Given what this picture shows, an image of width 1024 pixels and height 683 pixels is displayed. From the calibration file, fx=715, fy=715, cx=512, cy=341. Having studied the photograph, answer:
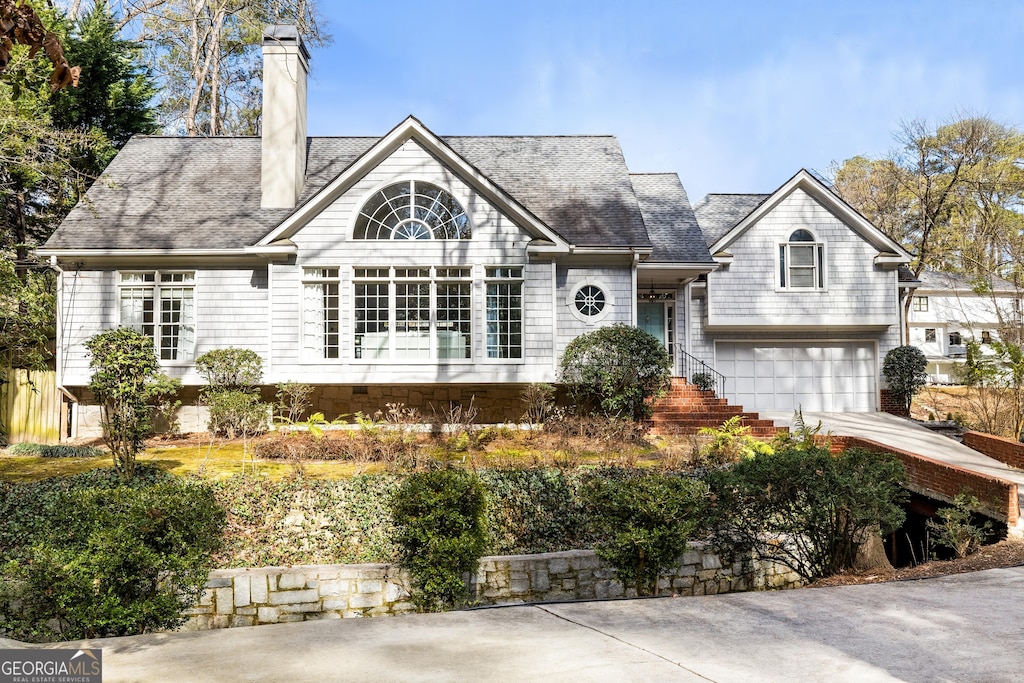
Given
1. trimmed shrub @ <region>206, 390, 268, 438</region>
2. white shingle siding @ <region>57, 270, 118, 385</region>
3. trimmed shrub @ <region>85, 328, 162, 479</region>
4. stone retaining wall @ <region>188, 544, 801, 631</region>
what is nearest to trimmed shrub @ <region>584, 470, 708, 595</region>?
stone retaining wall @ <region>188, 544, 801, 631</region>

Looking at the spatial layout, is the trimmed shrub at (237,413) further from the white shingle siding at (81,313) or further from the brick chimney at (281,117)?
the brick chimney at (281,117)

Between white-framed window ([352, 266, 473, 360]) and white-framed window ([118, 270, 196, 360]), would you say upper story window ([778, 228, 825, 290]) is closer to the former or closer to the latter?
→ white-framed window ([352, 266, 473, 360])

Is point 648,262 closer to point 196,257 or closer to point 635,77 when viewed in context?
point 635,77

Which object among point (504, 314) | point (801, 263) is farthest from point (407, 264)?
point (801, 263)

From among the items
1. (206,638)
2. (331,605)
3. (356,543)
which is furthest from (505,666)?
(356,543)

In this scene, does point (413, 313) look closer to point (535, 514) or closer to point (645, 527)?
point (535, 514)

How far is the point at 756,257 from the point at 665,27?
6.64m

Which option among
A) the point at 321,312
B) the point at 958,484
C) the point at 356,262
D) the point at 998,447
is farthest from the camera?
the point at 321,312

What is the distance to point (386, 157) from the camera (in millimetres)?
14797

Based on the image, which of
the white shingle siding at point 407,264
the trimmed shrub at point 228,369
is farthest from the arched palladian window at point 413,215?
the trimmed shrub at point 228,369

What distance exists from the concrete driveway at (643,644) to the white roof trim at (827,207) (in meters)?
13.6

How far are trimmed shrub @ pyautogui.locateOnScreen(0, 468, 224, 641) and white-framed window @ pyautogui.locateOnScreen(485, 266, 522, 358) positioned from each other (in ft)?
26.7

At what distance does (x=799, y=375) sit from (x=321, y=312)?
12965 millimetres

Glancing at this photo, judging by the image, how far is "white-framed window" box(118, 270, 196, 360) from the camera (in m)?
15.3
